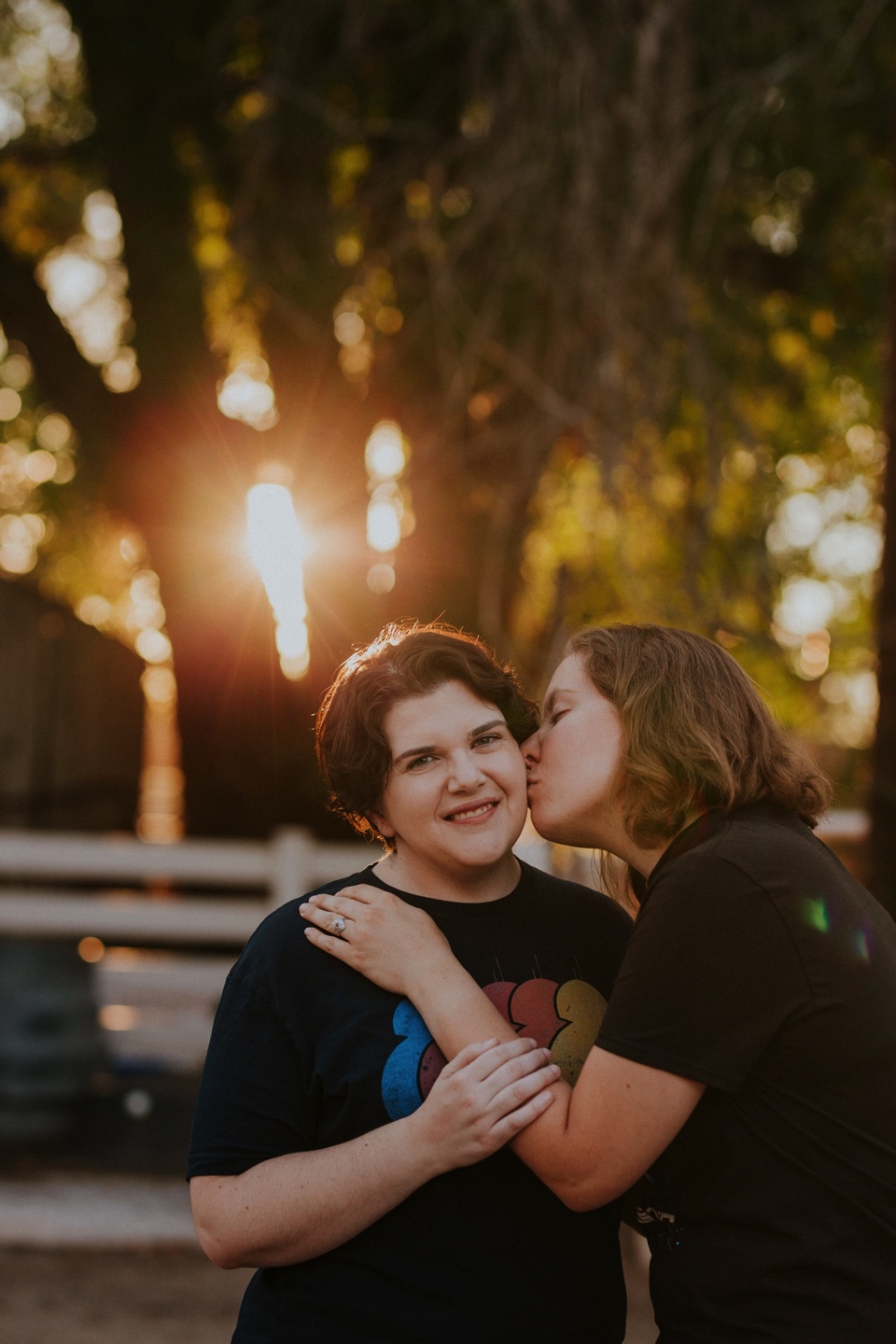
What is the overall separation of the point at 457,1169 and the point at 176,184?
546 centimetres

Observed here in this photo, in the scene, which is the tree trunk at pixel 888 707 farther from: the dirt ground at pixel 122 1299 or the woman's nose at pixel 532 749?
the woman's nose at pixel 532 749

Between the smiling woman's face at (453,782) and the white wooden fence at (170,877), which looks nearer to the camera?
the smiling woman's face at (453,782)

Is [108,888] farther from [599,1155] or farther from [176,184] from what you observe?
[599,1155]

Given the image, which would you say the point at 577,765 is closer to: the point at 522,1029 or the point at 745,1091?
the point at 522,1029

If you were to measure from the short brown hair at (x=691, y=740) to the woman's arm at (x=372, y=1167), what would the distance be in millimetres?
432

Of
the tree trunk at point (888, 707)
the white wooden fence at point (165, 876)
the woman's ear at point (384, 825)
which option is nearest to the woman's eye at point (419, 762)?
the woman's ear at point (384, 825)

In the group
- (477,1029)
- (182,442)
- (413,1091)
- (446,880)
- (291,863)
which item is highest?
(182,442)

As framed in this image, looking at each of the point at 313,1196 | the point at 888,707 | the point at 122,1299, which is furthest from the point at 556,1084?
the point at 122,1299

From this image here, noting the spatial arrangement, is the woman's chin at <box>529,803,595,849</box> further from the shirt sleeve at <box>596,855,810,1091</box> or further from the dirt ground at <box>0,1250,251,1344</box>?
the dirt ground at <box>0,1250,251,1344</box>

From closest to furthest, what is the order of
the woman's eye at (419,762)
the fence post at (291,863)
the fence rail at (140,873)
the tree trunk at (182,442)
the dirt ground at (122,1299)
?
the woman's eye at (419,762) < the dirt ground at (122,1299) < the fence post at (291,863) < the fence rail at (140,873) < the tree trunk at (182,442)

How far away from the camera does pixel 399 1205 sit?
176 centimetres

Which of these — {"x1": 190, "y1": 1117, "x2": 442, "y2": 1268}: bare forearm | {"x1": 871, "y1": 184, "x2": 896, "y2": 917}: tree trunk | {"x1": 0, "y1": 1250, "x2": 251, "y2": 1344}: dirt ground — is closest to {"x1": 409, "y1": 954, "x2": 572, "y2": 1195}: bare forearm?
{"x1": 190, "y1": 1117, "x2": 442, "y2": 1268}: bare forearm

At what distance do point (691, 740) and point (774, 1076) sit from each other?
500 mm

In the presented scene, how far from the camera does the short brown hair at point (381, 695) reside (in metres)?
1.97
